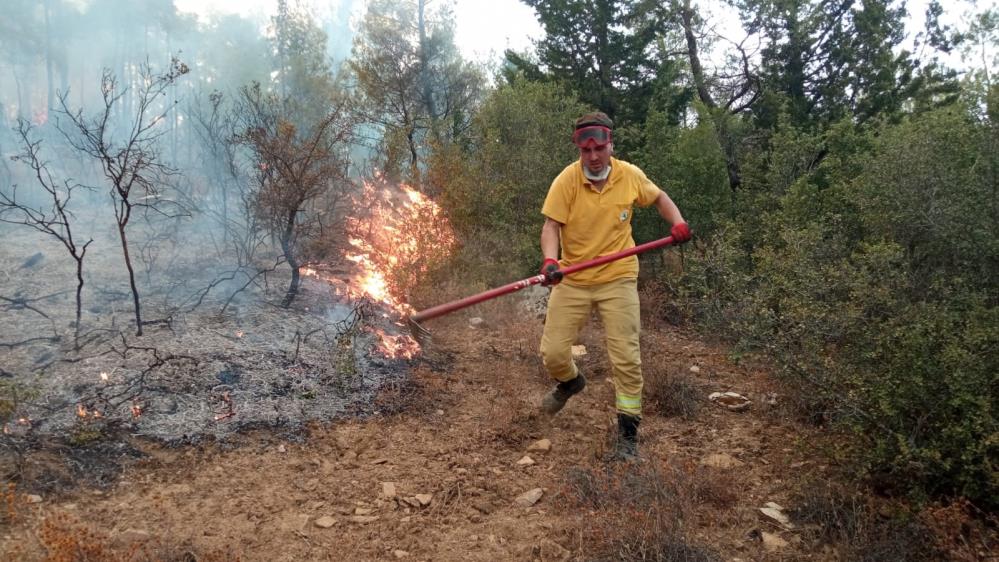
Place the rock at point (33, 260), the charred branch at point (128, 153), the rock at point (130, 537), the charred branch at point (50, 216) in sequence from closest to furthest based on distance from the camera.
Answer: the rock at point (130, 537) → the charred branch at point (50, 216) → the charred branch at point (128, 153) → the rock at point (33, 260)

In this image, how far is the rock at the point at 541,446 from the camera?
389cm

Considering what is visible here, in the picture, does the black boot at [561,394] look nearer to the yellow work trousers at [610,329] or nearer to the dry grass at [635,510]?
the yellow work trousers at [610,329]

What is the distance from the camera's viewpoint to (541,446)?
392cm

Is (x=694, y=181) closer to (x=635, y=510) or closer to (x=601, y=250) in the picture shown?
(x=601, y=250)

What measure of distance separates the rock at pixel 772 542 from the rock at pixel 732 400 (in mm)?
1919

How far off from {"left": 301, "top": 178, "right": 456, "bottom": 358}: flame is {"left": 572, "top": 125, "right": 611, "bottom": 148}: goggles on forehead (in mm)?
2792

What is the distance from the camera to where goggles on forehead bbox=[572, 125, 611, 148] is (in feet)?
12.0

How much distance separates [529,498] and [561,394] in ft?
3.24

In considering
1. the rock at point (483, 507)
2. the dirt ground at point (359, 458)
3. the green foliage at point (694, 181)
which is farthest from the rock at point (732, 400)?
the green foliage at point (694, 181)

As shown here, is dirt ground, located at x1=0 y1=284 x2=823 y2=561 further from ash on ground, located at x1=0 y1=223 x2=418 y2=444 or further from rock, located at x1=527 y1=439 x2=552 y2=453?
ash on ground, located at x1=0 y1=223 x2=418 y2=444

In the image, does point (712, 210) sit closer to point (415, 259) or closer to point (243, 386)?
point (415, 259)

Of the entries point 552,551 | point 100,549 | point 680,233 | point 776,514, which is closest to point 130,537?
point 100,549

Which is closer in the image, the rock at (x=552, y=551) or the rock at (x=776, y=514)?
the rock at (x=552, y=551)

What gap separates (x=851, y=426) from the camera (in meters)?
2.98
